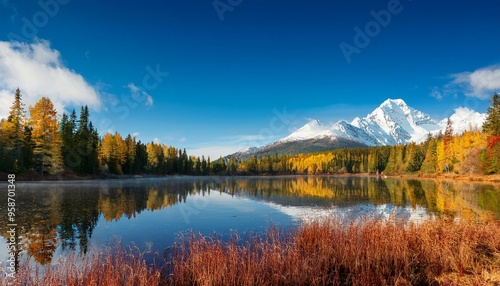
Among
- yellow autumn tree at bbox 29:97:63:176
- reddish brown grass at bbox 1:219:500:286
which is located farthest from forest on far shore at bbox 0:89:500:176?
reddish brown grass at bbox 1:219:500:286

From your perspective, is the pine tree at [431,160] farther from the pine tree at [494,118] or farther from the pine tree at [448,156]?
the pine tree at [494,118]

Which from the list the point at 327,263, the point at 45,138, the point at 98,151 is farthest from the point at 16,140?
the point at 327,263

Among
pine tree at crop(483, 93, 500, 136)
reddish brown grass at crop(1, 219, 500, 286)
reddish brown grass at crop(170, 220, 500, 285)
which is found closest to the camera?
reddish brown grass at crop(1, 219, 500, 286)

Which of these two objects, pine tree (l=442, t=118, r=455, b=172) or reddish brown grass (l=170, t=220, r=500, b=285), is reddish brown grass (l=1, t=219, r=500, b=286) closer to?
reddish brown grass (l=170, t=220, r=500, b=285)

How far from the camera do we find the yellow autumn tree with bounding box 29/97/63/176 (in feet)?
232

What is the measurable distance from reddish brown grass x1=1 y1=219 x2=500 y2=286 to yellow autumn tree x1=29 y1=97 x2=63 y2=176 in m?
70.0

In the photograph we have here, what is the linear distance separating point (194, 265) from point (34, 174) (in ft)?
257

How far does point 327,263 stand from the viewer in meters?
12.6

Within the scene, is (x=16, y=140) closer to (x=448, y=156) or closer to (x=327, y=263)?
(x=327, y=263)

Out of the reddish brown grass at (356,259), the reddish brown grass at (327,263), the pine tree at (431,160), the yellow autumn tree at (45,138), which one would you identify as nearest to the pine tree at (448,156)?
the pine tree at (431,160)

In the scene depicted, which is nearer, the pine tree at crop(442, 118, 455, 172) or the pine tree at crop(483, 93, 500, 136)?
the pine tree at crop(483, 93, 500, 136)

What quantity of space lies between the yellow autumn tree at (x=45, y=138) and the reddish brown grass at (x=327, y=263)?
70.0 metres

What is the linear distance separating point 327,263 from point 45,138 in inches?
3080

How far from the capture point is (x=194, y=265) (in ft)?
35.8
